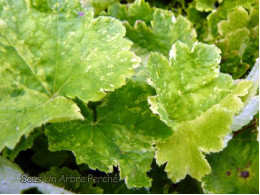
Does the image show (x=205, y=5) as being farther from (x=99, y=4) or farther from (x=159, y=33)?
(x=99, y=4)

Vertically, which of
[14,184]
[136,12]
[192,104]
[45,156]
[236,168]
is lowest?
[45,156]

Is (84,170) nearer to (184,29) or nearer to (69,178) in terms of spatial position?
(69,178)

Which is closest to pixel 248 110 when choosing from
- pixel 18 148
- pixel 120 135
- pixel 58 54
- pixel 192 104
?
pixel 192 104

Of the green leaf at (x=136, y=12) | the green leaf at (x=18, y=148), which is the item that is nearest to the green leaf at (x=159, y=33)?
the green leaf at (x=136, y=12)

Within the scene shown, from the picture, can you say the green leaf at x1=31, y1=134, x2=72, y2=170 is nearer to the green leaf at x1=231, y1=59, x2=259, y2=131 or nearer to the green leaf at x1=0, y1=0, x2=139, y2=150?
the green leaf at x1=0, y1=0, x2=139, y2=150

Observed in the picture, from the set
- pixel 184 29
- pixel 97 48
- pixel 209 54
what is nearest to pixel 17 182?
pixel 97 48

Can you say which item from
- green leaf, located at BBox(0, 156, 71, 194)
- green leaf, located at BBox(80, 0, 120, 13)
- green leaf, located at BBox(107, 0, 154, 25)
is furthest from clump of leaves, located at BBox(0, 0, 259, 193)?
green leaf, located at BBox(80, 0, 120, 13)
